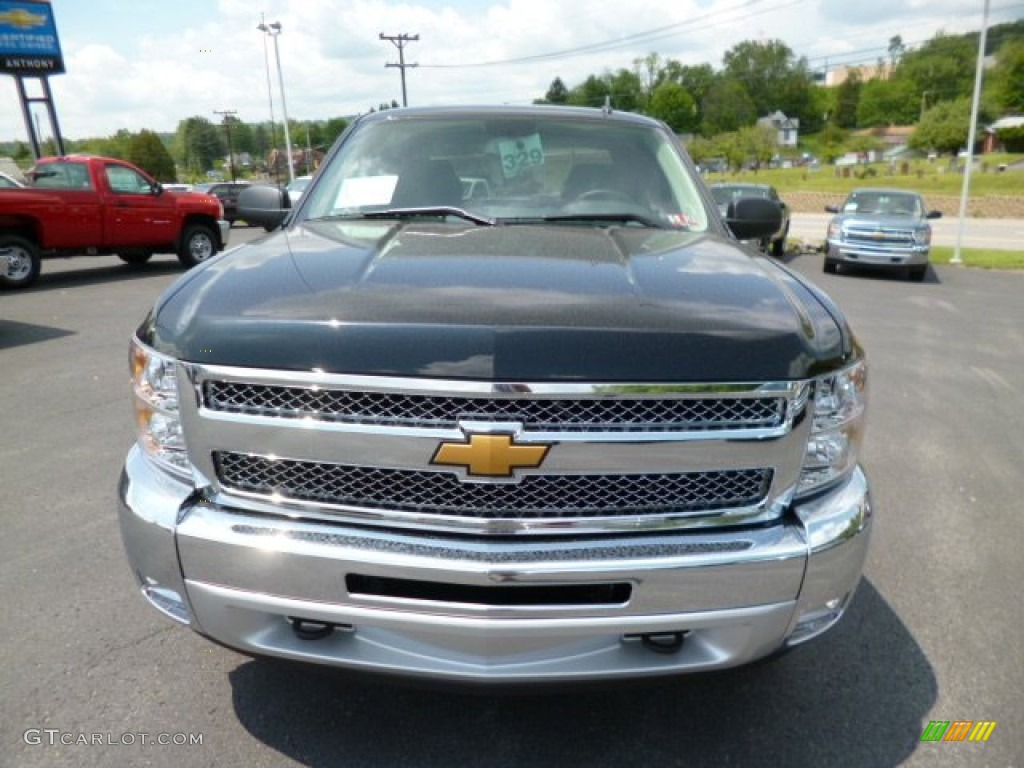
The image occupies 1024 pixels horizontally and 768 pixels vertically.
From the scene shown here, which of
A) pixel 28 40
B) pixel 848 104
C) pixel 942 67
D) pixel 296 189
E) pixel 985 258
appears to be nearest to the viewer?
pixel 985 258

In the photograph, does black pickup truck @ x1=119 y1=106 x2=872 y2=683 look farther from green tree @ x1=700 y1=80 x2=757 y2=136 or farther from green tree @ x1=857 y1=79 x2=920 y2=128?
green tree @ x1=857 y1=79 x2=920 y2=128

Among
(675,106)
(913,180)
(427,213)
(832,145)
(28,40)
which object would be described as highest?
(28,40)

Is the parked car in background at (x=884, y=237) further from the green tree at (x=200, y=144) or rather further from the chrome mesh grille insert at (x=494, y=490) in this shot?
the green tree at (x=200, y=144)

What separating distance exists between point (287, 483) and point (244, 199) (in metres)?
2.40

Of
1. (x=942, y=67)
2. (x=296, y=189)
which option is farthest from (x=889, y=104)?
(x=296, y=189)

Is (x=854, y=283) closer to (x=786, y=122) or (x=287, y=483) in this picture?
(x=287, y=483)

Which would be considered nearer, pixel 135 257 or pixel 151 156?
pixel 135 257

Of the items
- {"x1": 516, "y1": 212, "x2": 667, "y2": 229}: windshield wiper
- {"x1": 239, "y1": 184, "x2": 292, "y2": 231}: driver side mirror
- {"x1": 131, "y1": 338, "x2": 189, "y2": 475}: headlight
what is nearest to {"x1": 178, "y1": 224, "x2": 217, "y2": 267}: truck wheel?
{"x1": 239, "y1": 184, "x2": 292, "y2": 231}: driver side mirror

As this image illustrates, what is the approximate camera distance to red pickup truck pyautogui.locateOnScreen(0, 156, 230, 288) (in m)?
11.8

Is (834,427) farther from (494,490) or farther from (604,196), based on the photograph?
(604,196)

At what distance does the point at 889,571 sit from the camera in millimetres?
3432

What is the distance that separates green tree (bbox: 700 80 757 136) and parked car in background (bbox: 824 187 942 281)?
9941 centimetres

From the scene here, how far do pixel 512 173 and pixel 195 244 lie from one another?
1314cm

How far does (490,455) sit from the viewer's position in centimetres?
179
